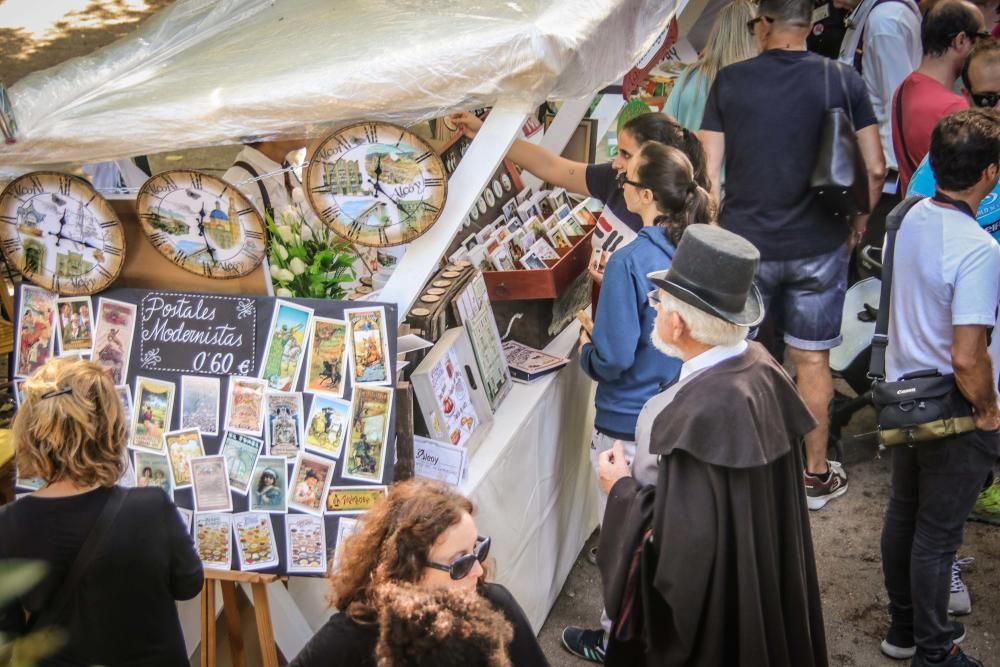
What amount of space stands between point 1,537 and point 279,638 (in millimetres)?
1094

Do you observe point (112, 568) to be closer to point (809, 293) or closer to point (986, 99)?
point (809, 293)

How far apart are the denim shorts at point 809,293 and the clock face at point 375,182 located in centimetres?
191

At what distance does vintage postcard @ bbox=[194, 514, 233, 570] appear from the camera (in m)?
2.64

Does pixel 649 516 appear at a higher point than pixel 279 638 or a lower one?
higher

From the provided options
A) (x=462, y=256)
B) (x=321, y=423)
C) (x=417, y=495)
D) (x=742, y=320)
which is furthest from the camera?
(x=462, y=256)

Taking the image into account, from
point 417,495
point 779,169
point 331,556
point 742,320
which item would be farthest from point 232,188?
point 779,169

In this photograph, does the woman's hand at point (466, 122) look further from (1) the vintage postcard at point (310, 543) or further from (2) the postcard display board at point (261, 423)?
(1) the vintage postcard at point (310, 543)

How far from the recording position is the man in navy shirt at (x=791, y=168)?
3.85 meters

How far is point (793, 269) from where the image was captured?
157 inches

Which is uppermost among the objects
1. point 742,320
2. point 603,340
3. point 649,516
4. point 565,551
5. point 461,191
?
point 461,191

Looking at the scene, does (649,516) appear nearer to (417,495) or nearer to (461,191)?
(417,495)

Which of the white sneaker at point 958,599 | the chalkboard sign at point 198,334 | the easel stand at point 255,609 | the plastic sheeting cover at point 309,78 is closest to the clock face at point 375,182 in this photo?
the plastic sheeting cover at point 309,78

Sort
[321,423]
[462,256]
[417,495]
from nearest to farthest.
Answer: [417,495], [321,423], [462,256]

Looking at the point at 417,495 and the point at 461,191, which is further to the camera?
the point at 461,191
